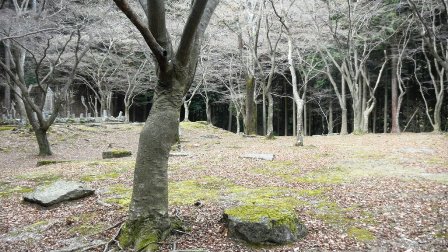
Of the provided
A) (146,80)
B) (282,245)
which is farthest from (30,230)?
(146,80)

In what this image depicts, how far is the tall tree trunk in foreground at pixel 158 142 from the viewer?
14.5 ft

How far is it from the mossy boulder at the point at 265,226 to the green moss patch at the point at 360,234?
2.09ft

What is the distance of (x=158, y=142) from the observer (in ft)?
15.0

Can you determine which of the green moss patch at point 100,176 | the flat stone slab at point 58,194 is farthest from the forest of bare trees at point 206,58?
the green moss patch at point 100,176

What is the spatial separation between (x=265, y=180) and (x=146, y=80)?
27.6 m

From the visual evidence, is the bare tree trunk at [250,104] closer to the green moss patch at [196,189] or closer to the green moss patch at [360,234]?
the green moss patch at [196,189]

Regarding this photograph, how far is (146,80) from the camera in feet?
111

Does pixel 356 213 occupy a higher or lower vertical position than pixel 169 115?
lower

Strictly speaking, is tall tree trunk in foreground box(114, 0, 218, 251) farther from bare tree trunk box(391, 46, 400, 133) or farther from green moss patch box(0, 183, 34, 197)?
bare tree trunk box(391, 46, 400, 133)

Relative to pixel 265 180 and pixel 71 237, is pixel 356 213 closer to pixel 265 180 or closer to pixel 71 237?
pixel 265 180

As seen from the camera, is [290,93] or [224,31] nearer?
[224,31]

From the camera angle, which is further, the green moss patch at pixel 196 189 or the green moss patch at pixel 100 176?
the green moss patch at pixel 100 176

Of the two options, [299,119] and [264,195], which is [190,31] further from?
[299,119]

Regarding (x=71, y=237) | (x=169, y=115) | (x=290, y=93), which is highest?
(x=290, y=93)
